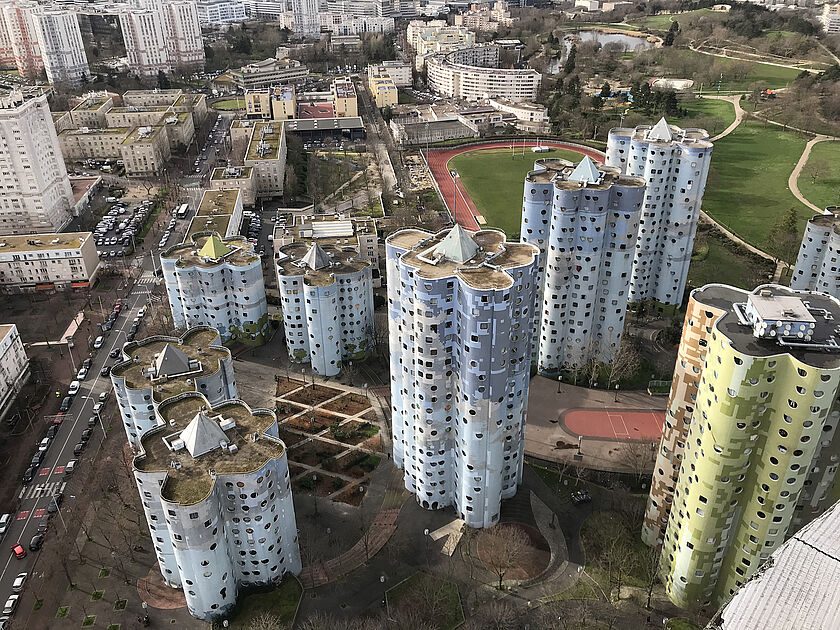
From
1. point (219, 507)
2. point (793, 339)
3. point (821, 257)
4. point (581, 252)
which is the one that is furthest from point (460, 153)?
point (793, 339)

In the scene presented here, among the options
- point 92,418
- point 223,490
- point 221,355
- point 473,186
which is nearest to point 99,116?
point 473,186

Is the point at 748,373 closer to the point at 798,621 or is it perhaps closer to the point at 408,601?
the point at 798,621

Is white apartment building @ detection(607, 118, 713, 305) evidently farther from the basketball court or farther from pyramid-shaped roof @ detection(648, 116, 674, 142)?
the basketball court

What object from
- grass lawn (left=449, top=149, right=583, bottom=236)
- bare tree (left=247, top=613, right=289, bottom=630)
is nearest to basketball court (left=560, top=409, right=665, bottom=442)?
bare tree (left=247, top=613, right=289, bottom=630)

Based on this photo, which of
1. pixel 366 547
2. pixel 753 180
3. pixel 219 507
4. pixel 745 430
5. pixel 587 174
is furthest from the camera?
pixel 753 180

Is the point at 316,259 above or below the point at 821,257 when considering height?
above

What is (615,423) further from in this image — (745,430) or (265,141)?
(265,141)
